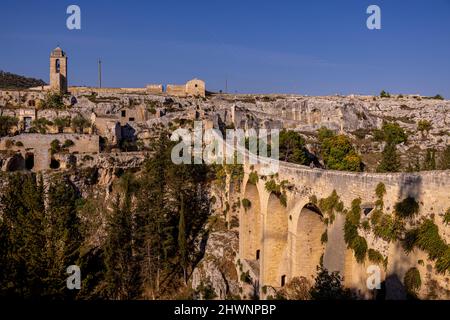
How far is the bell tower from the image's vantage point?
59.2 metres

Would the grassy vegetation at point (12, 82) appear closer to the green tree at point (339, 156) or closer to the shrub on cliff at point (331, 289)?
the green tree at point (339, 156)

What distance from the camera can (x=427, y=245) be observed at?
9.83 meters

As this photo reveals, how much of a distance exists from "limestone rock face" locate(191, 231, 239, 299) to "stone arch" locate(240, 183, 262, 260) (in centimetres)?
163

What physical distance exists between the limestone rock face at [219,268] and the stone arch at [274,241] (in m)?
4.37

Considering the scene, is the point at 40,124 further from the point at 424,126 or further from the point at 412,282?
the point at 424,126

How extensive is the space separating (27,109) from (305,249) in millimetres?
42469

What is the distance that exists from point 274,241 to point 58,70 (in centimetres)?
5062

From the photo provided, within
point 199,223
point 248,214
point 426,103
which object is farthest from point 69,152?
point 426,103

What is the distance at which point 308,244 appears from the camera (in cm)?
1756

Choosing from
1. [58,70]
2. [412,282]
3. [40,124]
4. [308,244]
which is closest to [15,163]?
[40,124]

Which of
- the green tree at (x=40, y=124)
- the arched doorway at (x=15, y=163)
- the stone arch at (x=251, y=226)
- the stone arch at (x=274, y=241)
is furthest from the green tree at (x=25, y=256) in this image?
the green tree at (x=40, y=124)

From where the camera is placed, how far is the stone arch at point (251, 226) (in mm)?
25922

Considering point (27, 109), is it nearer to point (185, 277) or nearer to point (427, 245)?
point (185, 277)

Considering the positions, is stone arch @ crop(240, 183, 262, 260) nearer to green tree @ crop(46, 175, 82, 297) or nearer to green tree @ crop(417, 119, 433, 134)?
green tree @ crop(46, 175, 82, 297)
